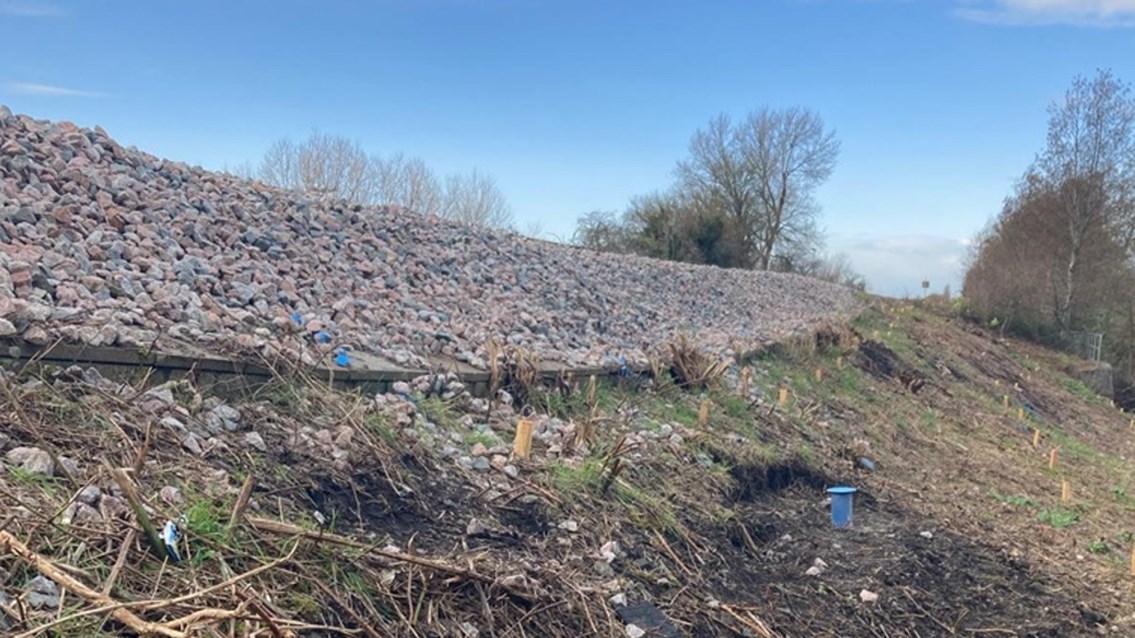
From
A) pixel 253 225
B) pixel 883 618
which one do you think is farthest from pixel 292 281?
pixel 883 618

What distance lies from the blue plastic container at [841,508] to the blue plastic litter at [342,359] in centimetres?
251

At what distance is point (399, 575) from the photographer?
2514 mm

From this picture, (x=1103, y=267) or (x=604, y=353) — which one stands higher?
(x=1103, y=267)

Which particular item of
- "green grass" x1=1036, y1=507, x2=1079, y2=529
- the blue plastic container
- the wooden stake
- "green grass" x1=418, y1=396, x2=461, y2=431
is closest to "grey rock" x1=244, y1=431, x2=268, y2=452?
"green grass" x1=418, y1=396, x2=461, y2=431

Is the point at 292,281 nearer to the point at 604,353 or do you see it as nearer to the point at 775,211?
the point at 604,353

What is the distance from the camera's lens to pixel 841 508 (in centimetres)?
456

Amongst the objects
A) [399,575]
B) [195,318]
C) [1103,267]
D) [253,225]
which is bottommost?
[399,575]

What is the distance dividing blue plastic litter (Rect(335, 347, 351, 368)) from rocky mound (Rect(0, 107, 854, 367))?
0.13m

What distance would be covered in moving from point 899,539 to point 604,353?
2.31m

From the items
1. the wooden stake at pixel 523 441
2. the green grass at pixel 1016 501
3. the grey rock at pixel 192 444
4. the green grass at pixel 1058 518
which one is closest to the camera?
the grey rock at pixel 192 444

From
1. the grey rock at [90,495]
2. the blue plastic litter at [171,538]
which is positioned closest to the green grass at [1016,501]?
the blue plastic litter at [171,538]

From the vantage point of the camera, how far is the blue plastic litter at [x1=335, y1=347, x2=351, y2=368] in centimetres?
394

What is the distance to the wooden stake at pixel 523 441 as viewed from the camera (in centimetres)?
381

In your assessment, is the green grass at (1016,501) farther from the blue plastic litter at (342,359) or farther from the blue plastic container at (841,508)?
the blue plastic litter at (342,359)
